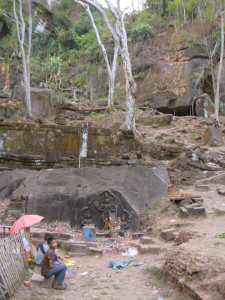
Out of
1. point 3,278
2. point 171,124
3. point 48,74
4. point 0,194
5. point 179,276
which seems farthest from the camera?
point 48,74

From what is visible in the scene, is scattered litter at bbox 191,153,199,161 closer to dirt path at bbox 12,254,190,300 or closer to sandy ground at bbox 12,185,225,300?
sandy ground at bbox 12,185,225,300

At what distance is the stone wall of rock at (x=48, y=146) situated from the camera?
415 inches

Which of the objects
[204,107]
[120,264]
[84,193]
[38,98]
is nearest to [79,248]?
[120,264]

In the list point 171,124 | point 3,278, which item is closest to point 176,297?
point 3,278

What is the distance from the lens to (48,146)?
36.0ft

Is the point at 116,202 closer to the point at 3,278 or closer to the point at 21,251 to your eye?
the point at 21,251

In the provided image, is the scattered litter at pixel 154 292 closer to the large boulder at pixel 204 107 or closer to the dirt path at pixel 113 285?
the dirt path at pixel 113 285

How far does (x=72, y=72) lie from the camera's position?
27141 millimetres

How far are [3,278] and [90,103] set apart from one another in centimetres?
1974

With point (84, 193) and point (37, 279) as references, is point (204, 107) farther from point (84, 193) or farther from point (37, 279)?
point (37, 279)

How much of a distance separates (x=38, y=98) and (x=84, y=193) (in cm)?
1325

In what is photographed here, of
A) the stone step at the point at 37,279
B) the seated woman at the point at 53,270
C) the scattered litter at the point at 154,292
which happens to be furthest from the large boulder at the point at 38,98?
the scattered litter at the point at 154,292

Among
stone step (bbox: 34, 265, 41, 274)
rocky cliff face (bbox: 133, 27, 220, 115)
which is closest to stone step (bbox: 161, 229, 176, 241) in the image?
stone step (bbox: 34, 265, 41, 274)

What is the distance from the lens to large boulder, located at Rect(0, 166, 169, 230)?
798cm
